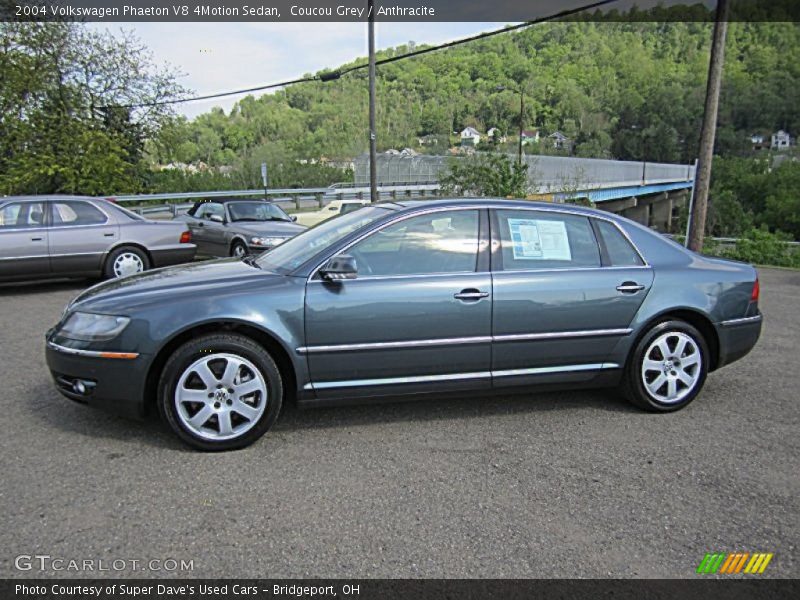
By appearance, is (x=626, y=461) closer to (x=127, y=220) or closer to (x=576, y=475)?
(x=576, y=475)

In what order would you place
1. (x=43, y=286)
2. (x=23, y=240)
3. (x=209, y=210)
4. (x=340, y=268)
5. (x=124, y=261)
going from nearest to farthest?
(x=340, y=268), (x=23, y=240), (x=124, y=261), (x=43, y=286), (x=209, y=210)

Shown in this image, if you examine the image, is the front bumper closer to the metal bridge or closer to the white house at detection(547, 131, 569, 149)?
the metal bridge

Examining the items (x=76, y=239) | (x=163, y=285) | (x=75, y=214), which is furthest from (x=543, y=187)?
(x=163, y=285)

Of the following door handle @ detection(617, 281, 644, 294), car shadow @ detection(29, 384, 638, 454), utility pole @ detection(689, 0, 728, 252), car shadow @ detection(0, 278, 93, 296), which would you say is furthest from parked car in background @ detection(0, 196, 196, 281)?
utility pole @ detection(689, 0, 728, 252)

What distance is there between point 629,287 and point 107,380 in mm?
3458

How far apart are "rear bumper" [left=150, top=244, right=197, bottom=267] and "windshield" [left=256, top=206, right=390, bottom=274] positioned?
18.6 feet

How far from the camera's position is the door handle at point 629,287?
446 centimetres

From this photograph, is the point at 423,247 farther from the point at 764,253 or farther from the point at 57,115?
the point at 57,115

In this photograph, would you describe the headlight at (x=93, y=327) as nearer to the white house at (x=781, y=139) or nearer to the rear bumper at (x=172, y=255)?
the rear bumper at (x=172, y=255)

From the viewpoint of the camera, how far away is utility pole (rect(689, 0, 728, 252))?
12.7 meters

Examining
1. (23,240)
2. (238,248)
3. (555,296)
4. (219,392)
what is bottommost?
(238,248)

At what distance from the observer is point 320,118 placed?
84.4 m

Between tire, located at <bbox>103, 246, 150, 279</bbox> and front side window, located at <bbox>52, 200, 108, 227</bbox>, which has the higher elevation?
front side window, located at <bbox>52, 200, 108, 227</bbox>

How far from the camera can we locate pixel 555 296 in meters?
4.31
